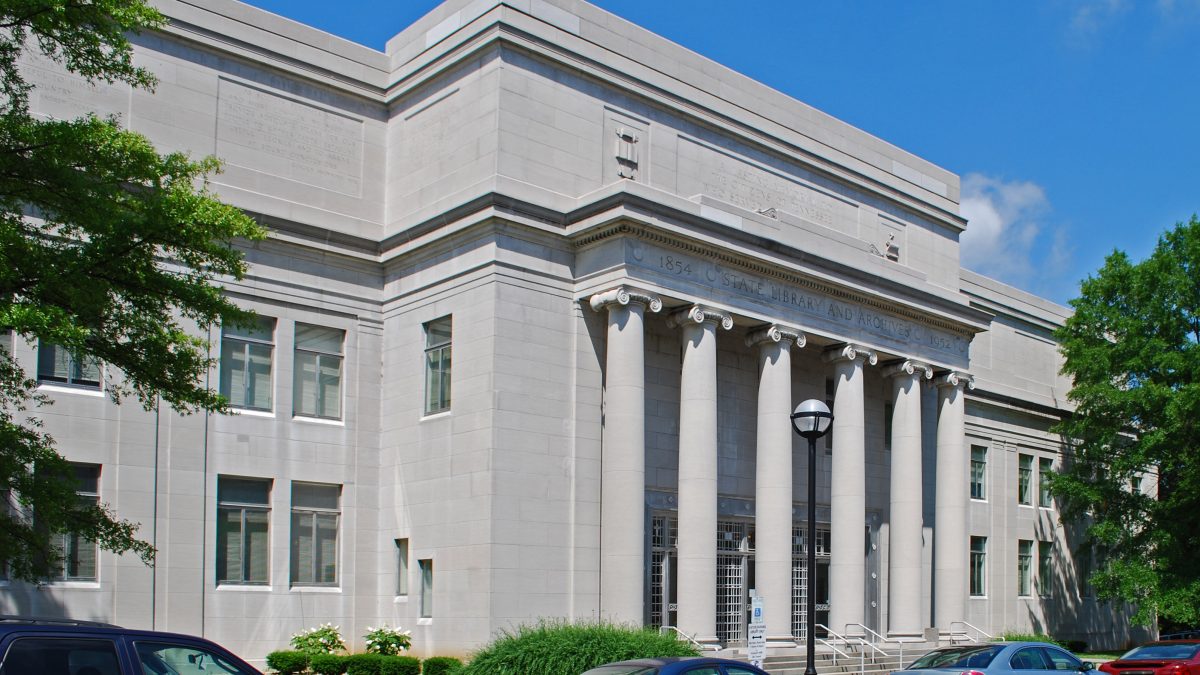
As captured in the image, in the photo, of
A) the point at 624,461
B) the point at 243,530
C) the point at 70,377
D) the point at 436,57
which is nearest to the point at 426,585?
the point at 243,530

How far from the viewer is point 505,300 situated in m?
30.4

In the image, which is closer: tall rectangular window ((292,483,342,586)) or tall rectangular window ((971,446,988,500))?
tall rectangular window ((292,483,342,586))

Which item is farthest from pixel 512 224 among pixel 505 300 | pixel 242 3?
pixel 242 3

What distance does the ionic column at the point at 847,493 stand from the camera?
3534 cm

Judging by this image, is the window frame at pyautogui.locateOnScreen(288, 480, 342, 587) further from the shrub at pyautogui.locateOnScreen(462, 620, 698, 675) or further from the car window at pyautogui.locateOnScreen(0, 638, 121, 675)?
the car window at pyautogui.locateOnScreen(0, 638, 121, 675)

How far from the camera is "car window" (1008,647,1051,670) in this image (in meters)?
21.2

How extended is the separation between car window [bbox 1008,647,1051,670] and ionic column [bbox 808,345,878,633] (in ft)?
44.3

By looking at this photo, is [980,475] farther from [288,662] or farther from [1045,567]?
[288,662]

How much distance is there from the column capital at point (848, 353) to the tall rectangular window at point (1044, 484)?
18846 mm

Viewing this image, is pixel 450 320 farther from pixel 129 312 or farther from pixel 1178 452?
pixel 1178 452

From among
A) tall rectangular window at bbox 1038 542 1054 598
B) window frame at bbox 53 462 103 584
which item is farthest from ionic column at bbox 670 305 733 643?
tall rectangular window at bbox 1038 542 1054 598

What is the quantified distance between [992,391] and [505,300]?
26013 millimetres

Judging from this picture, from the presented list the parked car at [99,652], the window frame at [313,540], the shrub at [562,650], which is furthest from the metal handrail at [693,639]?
the parked car at [99,652]

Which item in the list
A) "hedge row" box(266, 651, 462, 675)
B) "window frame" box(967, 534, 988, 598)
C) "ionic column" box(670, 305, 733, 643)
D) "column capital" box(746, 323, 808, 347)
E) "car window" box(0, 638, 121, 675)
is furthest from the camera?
"window frame" box(967, 534, 988, 598)
